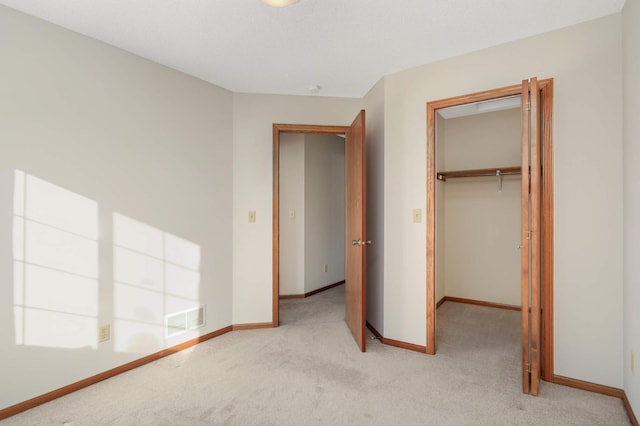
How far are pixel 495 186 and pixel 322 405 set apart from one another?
11.2 ft

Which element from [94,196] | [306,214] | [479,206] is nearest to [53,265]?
[94,196]

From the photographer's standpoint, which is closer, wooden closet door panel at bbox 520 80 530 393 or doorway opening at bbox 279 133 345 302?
wooden closet door panel at bbox 520 80 530 393

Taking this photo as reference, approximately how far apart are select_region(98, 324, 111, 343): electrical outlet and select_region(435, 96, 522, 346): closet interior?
356cm

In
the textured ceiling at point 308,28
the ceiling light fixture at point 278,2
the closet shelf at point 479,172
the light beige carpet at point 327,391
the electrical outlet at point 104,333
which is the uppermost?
the textured ceiling at point 308,28

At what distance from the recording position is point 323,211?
5082mm

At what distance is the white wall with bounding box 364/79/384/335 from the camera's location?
10.3ft

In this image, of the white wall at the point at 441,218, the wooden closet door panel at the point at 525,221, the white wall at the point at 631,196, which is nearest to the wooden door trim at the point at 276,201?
the white wall at the point at 441,218

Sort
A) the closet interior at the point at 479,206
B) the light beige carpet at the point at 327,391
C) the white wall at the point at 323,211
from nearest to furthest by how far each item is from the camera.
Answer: the light beige carpet at the point at 327,391, the closet interior at the point at 479,206, the white wall at the point at 323,211

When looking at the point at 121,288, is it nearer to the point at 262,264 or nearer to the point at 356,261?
the point at 262,264

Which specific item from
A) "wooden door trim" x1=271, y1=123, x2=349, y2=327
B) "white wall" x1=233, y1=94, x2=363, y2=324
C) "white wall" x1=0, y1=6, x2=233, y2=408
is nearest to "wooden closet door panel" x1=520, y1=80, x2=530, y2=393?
"wooden door trim" x1=271, y1=123, x2=349, y2=327

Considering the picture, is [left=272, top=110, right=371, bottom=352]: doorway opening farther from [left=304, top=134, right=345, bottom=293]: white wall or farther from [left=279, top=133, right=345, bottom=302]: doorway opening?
[left=304, top=134, right=345, bottom=293]: white wall

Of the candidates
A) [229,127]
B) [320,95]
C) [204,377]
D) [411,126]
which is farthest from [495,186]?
[204,377]

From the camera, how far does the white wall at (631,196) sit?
1781mm

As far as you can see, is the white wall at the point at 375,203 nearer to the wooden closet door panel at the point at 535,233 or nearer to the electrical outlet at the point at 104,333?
the wooden closet door panel at the point at 535,233
